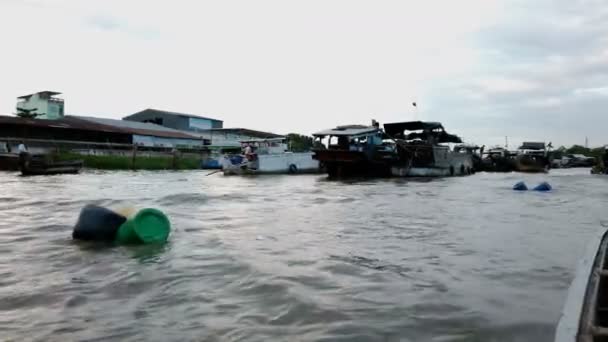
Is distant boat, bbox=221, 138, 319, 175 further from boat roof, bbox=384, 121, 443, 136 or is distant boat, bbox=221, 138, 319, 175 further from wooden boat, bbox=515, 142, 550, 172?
wooden boat, bbox=515, 142, 550, 172

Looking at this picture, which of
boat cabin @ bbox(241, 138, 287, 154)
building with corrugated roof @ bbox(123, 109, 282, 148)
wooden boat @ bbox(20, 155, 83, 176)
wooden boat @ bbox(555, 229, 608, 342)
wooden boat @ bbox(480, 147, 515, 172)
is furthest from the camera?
building with corrugated roof @ bbox(123, 109, 282, 148)

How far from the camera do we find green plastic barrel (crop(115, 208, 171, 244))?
20.2 ft

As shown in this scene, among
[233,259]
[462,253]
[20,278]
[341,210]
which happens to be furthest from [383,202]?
[20,278]

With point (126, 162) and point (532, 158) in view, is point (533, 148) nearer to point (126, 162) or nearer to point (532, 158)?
point (532, 158)

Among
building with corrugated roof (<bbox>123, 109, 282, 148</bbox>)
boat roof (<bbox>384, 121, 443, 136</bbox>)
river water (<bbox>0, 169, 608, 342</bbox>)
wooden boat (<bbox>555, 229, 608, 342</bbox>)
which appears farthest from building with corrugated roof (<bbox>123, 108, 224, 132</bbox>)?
wooden boat (<bbox>555, 229, 608, 342</bbox>)

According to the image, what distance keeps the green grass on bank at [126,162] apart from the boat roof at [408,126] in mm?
15124

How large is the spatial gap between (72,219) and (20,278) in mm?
4233

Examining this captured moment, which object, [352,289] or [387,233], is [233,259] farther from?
[387,233]

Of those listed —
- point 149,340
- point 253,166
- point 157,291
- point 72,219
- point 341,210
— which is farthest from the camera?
point 253,166

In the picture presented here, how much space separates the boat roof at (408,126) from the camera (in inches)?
1003

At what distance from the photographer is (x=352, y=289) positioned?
4.31m

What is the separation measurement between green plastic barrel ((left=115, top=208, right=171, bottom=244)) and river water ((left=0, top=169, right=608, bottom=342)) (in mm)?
256

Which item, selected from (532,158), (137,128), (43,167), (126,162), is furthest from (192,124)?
(532,158)

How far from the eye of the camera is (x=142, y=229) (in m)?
6.18
